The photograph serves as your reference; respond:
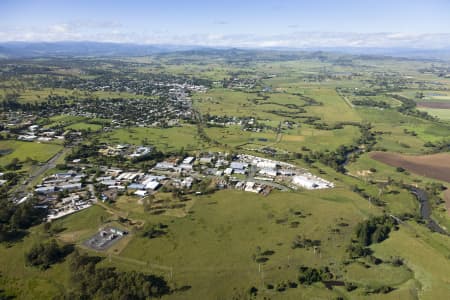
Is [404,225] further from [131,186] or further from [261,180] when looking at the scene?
[131,186]

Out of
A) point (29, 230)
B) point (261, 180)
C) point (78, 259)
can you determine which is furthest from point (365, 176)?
point (29, 230)

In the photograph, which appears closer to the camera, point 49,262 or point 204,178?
point 49,262

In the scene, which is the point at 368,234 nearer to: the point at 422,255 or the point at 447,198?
the point at 422,255

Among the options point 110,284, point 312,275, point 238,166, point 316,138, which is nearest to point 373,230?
point 312,275

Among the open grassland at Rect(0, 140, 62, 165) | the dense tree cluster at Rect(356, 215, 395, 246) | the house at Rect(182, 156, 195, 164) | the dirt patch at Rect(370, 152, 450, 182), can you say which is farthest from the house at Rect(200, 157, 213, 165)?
the dirt patch at Rect(370, 152, 450, 182)

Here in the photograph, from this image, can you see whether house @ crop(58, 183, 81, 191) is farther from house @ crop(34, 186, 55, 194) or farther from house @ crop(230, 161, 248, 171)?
house @ crop(230, 161, 248, 171)

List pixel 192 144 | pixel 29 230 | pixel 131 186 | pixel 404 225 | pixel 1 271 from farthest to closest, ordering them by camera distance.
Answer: pixel 192 144 → pixel 131 186 → pixel 404 225 → pixel 29 230 → pixel 1 271

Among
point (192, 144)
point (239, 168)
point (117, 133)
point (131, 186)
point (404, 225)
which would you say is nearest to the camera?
point (404, 225)
